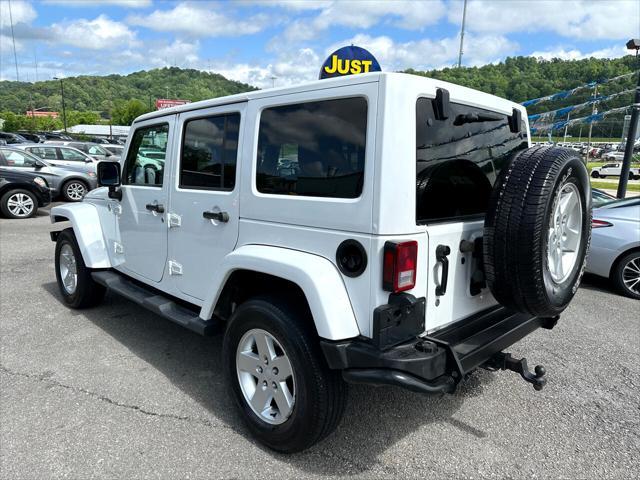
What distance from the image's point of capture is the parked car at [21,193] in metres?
10.6

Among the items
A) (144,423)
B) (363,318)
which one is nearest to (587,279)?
(363,318)

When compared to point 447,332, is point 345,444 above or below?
below

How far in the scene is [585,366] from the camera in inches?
149

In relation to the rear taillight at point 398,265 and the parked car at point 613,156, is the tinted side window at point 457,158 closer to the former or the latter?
the rear taillight at point 398,265

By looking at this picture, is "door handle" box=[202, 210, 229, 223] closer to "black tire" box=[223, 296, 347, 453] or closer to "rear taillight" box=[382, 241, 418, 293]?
"black tire" box=[223, 296, 347, 453]

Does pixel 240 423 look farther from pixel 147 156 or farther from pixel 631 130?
pixel 631 130

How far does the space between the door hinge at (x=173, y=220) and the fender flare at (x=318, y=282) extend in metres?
1.02

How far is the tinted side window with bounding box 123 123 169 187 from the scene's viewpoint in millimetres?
3676

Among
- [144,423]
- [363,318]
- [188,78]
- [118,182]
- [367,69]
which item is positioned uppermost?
[188,78]

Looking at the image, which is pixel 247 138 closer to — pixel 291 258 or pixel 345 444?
pixel 291 258

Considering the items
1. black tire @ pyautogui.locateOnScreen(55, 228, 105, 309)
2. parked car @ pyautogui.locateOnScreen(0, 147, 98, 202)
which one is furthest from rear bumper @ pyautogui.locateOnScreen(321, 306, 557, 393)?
parked car @ pyautogui.locateOnScreen(0, 147, 98, 202)

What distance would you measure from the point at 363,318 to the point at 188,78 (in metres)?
104

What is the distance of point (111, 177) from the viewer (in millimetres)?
4098

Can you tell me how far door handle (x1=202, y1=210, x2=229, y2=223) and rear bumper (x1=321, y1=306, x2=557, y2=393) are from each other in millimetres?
1127
